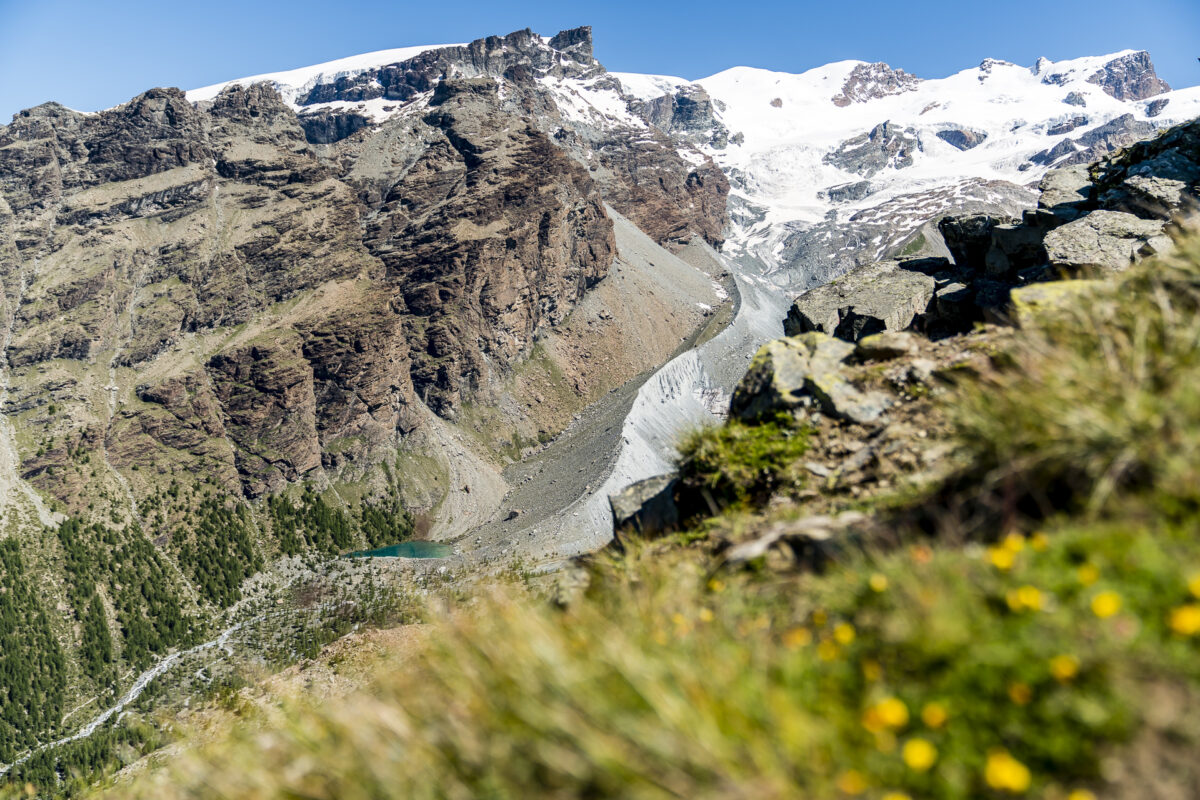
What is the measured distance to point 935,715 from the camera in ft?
9.04

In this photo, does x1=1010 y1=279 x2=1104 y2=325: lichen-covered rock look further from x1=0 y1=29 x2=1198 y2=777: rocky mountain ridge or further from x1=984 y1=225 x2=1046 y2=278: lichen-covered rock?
x1=0 y1=29 x2=1198 y2=777: rocky mountain ridge

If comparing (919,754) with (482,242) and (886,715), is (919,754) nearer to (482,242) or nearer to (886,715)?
(886,715)

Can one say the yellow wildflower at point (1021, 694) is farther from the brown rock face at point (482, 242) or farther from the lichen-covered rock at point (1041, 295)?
the brown rock face at point (482, 242)

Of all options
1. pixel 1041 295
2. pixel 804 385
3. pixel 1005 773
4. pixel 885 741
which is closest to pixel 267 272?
pixel 804 385

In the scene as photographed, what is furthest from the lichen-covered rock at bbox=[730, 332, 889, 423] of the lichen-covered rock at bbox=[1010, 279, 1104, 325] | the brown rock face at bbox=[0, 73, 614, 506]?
the brown rock face at bbox=[0, 73, 614, 506]

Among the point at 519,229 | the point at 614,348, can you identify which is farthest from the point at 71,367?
the point at 614,348

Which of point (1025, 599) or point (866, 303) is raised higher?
point (866, 303)

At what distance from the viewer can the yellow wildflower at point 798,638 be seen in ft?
11.5

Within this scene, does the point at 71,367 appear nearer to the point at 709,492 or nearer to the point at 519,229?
the point at 519,229

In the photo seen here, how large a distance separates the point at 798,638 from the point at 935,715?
89 cm

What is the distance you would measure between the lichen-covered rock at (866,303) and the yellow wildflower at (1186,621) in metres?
15.4

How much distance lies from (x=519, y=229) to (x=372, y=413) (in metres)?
58.7

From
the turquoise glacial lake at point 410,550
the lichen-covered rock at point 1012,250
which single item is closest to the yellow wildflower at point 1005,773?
the lichen-covered rock at point 1012,250

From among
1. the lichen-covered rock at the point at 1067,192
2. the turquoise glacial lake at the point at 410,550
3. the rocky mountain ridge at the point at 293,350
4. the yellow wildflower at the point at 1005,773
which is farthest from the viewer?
the turquoise glacial lake at the point at 410,550
